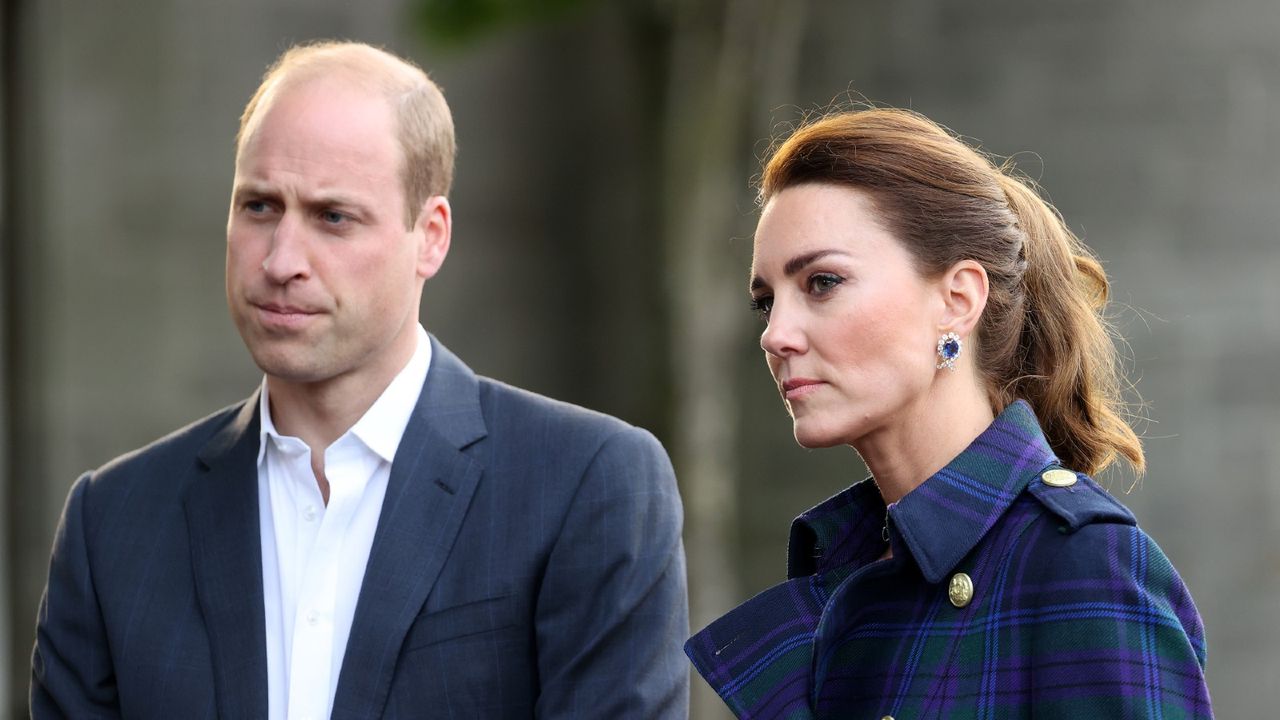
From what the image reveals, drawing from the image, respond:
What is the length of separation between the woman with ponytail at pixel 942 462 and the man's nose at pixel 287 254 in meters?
0.78

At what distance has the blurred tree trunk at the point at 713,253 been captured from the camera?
5.55 m

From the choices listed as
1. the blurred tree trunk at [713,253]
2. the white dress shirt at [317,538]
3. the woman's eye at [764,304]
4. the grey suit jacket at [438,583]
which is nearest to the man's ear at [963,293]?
the woman's eye at [764,304]

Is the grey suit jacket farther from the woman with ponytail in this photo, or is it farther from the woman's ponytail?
the woman's ponytail

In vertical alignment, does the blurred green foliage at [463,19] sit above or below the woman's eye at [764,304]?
above

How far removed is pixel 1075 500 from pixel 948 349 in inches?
10.6

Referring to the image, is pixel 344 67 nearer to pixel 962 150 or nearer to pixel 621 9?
pixel 962 150

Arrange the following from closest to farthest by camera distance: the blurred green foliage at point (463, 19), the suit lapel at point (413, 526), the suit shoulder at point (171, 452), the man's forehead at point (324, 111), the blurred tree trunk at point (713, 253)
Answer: the suit lapel at point (413, 526), the man's forehead at point (324, 111), the suit shoulder at point (171, 452), the blurred green foliage at point (463, 19), the blurred tree trunk at point (713, 253)

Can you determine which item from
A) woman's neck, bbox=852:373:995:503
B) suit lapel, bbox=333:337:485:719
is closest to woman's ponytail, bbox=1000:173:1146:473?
woman's neck, bbox=852:373:995:503

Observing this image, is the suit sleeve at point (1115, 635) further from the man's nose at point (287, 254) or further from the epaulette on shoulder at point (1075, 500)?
the man's nose at point (287, 254)

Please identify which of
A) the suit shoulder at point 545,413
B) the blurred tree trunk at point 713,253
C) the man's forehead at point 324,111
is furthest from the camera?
the blurred tree trunk at point 713,253

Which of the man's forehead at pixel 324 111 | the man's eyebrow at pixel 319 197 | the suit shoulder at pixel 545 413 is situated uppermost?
the man's forehead at pixel 324 111

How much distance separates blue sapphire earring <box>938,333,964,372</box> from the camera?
2086mm

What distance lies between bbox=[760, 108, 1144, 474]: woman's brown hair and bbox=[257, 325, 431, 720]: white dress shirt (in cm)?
82

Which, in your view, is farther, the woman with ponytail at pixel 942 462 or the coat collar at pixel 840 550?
the coat collar at pixel 840 550
